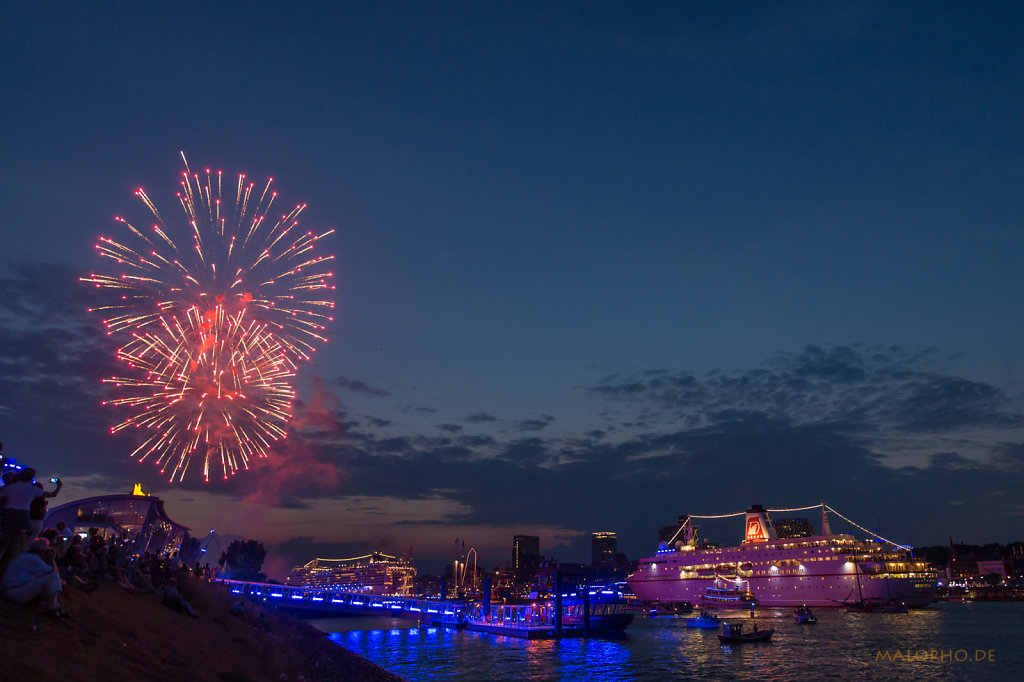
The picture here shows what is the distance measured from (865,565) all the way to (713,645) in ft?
176

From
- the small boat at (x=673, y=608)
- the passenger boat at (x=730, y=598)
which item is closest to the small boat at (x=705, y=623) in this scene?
the small boat at (x=673, y=608)

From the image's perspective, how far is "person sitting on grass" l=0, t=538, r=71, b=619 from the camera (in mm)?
10453

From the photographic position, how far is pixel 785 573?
103 metres

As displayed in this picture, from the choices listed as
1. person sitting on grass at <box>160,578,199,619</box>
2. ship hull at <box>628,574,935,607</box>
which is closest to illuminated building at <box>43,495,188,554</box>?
person sitting on grass at <box>160,578,199,619</box>

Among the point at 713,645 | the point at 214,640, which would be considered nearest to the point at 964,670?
the point at 713,645

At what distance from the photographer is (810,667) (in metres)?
41.3

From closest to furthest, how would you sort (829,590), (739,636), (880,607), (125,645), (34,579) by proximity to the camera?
(34,579), (125,645), (739,636), (880,607), (829,590)

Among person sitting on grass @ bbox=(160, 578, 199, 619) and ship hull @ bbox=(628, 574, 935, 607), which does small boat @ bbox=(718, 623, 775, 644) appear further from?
ship hull @ bbox=(628, 574, 935, 607)

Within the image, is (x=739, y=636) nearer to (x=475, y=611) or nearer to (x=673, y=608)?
(x=475, y=611)

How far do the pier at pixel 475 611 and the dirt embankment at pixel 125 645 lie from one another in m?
39.9

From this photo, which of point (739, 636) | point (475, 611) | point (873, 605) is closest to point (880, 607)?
point (873, 605)

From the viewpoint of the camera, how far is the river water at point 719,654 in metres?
39.0

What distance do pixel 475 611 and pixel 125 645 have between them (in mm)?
69638

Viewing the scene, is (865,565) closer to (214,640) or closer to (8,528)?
(214,640)
